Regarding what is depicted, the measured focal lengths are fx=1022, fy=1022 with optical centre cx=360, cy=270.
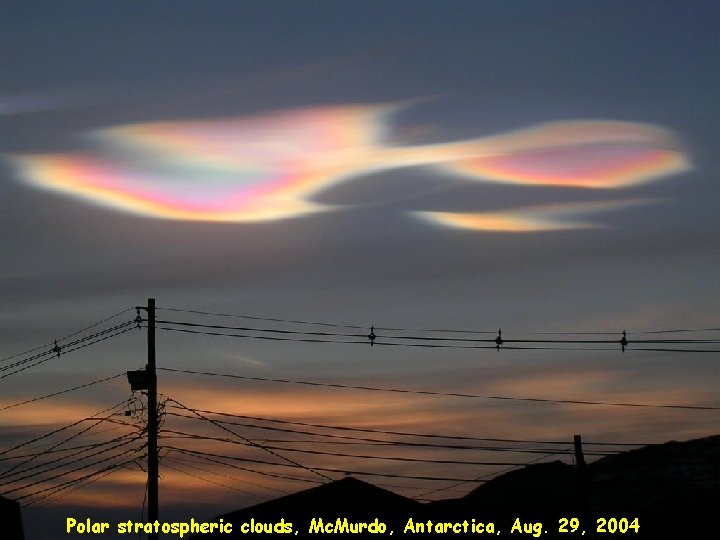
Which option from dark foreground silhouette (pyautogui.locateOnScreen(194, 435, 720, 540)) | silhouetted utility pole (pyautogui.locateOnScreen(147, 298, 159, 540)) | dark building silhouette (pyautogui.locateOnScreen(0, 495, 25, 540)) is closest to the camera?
silhouetted utility pole (pyautogui.locateOnScreen(147, 298, 159, 540))

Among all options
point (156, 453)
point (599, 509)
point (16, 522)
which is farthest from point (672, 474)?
point (16, 522)

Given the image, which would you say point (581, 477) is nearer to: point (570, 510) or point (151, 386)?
point (151, 386)

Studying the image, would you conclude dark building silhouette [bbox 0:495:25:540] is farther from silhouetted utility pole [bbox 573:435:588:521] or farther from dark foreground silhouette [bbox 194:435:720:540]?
silhouetted utility pole [bbox 573:435:588:521]

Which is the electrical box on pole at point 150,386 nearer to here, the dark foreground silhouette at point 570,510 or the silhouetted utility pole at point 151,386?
the silhouetted utility pole at point 151,386

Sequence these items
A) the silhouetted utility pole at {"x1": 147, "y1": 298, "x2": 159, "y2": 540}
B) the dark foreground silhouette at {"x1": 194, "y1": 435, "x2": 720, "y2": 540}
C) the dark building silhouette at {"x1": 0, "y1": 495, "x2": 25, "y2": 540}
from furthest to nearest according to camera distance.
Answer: the dark building silhouette at {"x1": 0, "y1": 495, "x2": 25, "y2": 540}, the dark foreground silhouette at {"x1": 194, "y1": 435, "x2": 720, "y2": 540}, the silhouetted utility pole at {"x1": 147, "y1": 298, "x2": 159, "y2": 540}

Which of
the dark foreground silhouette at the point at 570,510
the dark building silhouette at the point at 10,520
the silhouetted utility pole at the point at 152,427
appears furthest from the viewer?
the dark building silhouette at the point at 10,520

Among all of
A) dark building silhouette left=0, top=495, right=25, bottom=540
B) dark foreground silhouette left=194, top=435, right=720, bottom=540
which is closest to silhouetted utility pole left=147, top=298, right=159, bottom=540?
dark foreground silhouette left=194, top=435, right=720, bottom=540

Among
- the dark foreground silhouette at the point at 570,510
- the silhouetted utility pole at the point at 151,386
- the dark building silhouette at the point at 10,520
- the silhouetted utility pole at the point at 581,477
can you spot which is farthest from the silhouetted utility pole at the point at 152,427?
the dark building silhouette at the point at 10,520

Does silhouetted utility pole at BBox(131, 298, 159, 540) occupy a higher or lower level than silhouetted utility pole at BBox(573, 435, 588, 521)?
higher

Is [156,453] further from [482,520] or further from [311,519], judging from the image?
[482,520]

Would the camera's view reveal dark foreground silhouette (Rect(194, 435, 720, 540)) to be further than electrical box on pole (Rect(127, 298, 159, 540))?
Yes
